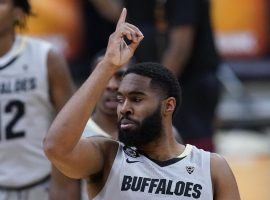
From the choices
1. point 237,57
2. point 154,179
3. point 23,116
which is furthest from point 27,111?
point 237,57

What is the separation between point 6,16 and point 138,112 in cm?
162

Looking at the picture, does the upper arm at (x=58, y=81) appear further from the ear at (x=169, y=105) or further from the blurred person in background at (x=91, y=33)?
the blurred person in background at (x=91, y=33)

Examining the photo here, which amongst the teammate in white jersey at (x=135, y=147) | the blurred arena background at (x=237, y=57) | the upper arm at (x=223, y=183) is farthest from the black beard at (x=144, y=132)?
the blurred arena background at (x=237, y=57)

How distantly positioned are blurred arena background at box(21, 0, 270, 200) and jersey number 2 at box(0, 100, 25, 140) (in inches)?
223

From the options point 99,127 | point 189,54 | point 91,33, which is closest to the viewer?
point 99,127

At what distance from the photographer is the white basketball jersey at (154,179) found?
413 cm

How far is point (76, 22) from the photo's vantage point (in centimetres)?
1173

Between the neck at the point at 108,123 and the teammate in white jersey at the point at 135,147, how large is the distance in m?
0.91

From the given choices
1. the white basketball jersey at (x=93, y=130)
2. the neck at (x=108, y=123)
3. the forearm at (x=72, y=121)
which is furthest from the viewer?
the neck at (x=108, y=123)

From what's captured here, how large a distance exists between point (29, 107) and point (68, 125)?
1482 mm

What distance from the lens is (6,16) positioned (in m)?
5.49

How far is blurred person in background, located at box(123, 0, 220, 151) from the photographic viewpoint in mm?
6555

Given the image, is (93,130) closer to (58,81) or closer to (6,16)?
(58,81)

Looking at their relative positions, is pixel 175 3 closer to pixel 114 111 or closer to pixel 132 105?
pixel 114 111
